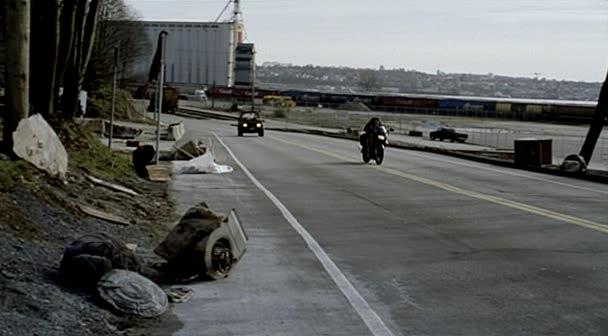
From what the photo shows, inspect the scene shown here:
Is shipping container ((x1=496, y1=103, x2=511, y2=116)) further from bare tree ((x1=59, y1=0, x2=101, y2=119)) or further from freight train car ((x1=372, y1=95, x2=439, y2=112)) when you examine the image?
bare tree ((x1=59, y1=0, x2=101, y2=119))

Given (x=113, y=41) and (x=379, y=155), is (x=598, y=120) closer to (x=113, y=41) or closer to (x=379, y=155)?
(x=379, y=155)

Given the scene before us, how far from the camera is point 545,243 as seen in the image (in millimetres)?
13695

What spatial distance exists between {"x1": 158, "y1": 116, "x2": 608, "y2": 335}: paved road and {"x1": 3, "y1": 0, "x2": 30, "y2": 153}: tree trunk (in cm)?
395

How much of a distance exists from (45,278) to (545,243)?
7448 mm

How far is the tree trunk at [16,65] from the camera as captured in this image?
46.6 feet

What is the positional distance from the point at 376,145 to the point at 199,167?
845 cm

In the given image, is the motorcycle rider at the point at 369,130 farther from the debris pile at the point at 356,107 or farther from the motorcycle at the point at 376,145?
the debris pile at the point at 356,107

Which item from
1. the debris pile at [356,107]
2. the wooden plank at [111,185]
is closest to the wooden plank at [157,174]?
the wooden plank at [111,185]

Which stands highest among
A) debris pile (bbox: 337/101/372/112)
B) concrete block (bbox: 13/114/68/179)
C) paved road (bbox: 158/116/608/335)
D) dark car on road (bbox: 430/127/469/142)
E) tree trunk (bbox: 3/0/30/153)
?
tree trunk (bbox: 3/0/30/153)

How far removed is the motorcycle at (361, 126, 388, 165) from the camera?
3359 cm

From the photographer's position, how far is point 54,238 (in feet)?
35.8

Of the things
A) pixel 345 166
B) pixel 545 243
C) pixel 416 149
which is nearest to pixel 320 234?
pixel 545 243

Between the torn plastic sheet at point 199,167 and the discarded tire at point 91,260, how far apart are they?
16.9 metres

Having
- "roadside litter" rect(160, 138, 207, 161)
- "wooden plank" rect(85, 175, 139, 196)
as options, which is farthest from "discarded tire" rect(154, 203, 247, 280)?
"roadside litter" rect(160, 138, 207, 161)
